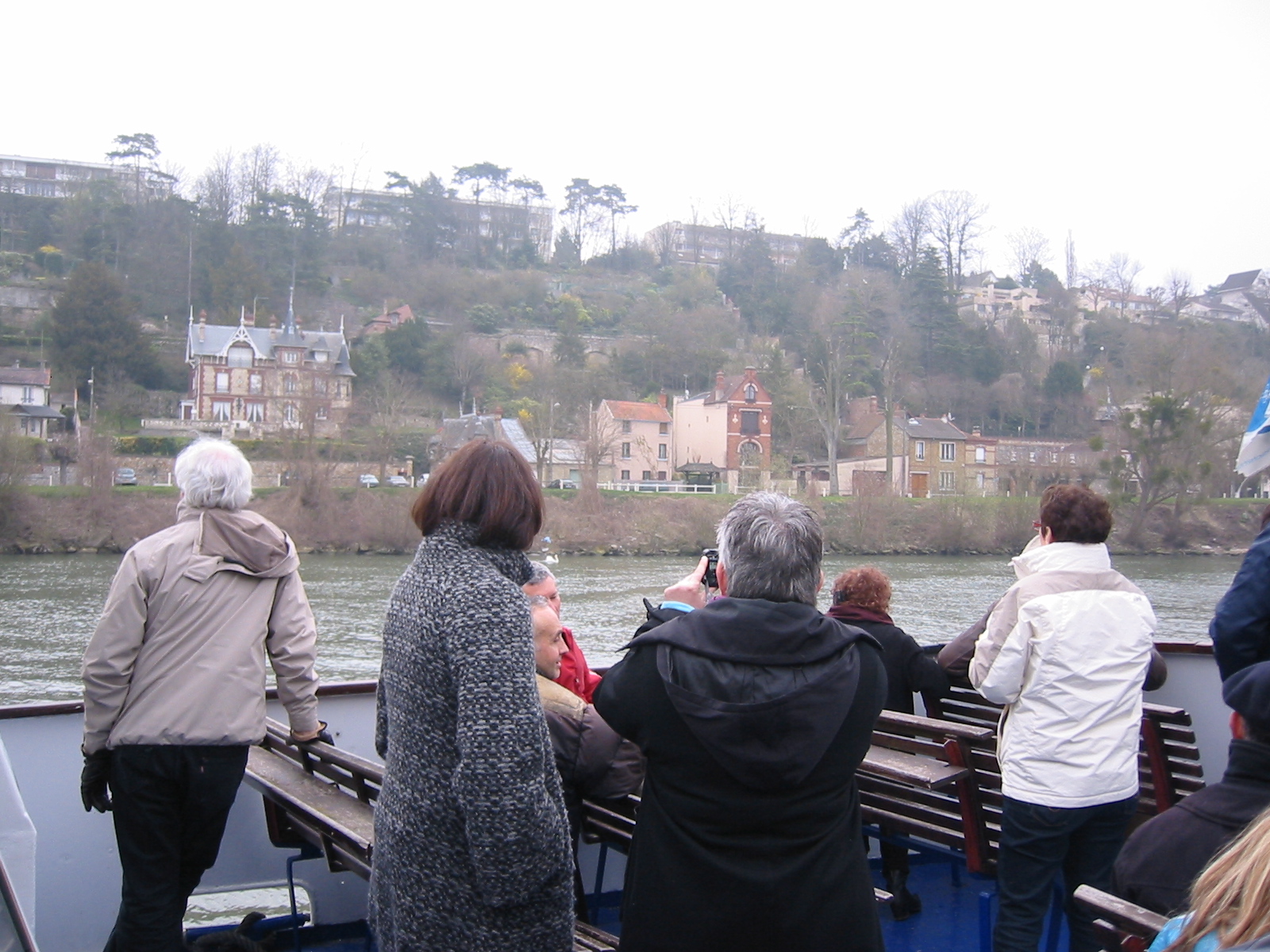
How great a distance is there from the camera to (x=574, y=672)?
316 cm

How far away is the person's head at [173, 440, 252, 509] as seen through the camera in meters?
2.70

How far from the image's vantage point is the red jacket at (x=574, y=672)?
3.11 meters

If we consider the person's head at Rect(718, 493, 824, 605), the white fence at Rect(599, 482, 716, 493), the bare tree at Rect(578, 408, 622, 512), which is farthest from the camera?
the white fence at Rect(599, 482, 716, 493)

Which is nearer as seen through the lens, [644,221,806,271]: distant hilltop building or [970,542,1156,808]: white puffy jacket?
[970,542,1156,808]: white puffy jacket

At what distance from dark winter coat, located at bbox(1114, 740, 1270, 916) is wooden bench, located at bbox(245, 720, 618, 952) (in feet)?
3.85

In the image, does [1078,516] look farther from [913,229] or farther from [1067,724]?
[913,229]

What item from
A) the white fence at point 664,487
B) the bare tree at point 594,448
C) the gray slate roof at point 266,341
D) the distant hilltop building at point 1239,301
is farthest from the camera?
the distant hilltop building at point 1239,301

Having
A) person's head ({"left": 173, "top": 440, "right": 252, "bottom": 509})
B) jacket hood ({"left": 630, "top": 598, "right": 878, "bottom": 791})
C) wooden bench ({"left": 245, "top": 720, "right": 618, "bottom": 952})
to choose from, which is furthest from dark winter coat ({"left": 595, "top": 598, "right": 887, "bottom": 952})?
person's head ({"left": 173, "top": 440, "right": 252, "bottom": 509})

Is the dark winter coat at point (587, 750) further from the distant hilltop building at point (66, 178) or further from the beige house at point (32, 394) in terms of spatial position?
the distant hilltop building at point (66, 178)

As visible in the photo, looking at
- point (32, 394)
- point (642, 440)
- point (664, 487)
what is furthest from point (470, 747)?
point (32, 394)

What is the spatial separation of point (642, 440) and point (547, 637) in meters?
58.6

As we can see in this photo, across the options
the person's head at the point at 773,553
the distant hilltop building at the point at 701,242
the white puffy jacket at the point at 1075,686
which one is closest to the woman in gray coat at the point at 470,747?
the person's head at the point at 773,553

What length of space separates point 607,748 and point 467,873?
1.00m

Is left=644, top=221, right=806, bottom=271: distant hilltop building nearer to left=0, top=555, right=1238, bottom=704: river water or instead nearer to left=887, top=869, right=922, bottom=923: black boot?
left=0, top=555, right=1238, bottom=704: river water
